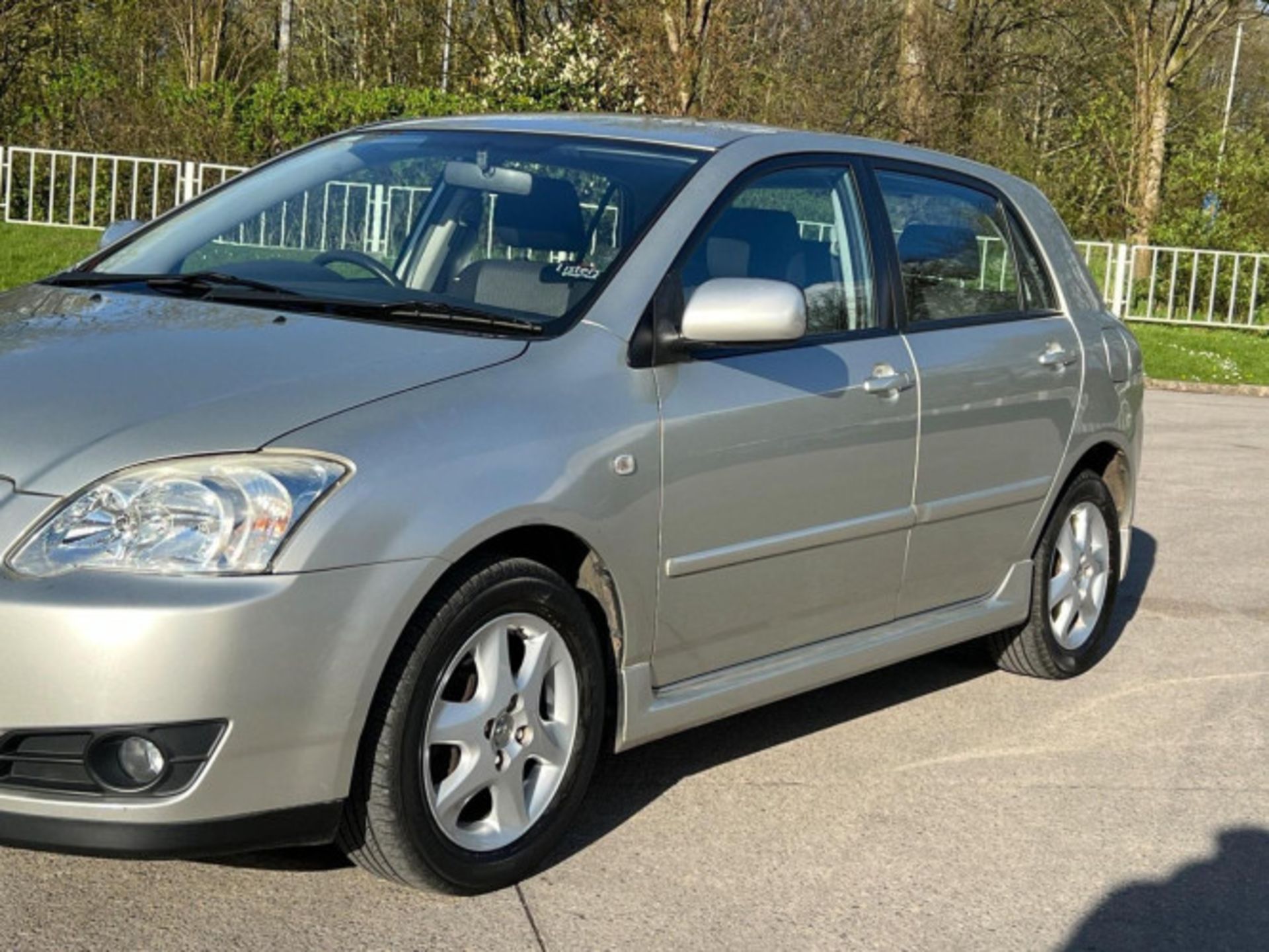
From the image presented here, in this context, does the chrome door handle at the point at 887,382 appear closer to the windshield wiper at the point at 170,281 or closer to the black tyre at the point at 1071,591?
the black tyre at the point at 1071,591

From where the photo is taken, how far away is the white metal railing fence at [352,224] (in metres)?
5.25

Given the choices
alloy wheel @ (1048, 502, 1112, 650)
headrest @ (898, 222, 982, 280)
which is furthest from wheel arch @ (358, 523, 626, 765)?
alloy wheel @ (1048, 502, 1112, 650)

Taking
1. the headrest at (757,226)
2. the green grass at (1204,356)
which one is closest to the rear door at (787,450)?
the headrest at (757,226)

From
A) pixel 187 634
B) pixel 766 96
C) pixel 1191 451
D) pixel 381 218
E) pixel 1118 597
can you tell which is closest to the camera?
pixel 187 634

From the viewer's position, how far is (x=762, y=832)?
4.79 metres

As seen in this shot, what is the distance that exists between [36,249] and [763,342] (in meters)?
14.9

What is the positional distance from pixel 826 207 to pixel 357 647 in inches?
90.9

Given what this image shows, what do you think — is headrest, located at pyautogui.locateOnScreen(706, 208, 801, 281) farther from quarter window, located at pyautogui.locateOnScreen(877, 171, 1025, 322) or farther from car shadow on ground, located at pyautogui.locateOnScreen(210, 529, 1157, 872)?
car shadow on ground, located at pyautogui.locateOnScreen(210, 529, 1157, 872)

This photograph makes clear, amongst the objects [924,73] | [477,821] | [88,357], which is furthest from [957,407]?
[924,73]

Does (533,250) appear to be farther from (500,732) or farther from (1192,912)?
(1192,912)

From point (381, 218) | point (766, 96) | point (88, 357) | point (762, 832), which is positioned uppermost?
point (766, 96)

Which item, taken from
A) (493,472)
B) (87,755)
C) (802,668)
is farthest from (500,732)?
(802,668)

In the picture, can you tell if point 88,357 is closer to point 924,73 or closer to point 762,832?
point 762,832

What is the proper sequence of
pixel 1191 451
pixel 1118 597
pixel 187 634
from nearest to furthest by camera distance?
pixel 187 634, pixel 1118 597, pixel 1191 451
